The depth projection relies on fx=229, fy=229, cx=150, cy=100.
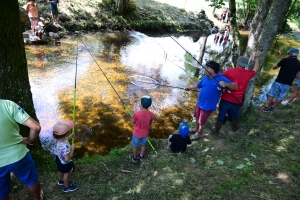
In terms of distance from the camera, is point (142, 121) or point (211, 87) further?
point (211, 87)

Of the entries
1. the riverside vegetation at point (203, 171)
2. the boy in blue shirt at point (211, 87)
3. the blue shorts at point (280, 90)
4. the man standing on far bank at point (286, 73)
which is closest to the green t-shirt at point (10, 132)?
the riverside vegetation at point (203, 171)

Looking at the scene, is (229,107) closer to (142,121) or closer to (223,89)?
(223,89)

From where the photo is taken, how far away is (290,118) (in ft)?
18.9

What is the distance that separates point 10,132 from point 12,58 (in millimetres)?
1417

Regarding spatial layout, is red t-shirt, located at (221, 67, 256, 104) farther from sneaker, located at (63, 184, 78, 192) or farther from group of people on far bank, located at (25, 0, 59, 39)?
group of people on far bank, located at (25, 0, 59, 39)

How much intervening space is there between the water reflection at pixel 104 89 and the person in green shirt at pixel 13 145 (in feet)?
6.84

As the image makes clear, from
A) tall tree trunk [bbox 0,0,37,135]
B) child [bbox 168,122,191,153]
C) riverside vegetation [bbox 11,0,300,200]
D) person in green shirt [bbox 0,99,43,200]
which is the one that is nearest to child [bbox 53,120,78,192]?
riverside vegetation [bbox 11,0,300,200]

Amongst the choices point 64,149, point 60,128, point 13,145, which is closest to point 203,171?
point 64,149

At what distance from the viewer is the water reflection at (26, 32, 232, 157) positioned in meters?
6.14

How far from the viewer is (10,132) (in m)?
2.55

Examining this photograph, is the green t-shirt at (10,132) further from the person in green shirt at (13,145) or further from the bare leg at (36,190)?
the bare leg at (36,190)

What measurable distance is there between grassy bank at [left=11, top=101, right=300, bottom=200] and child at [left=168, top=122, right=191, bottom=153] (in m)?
0.14

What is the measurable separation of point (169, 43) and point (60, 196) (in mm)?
13663

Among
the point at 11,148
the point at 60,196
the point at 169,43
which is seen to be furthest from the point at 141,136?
the point at 169,43
